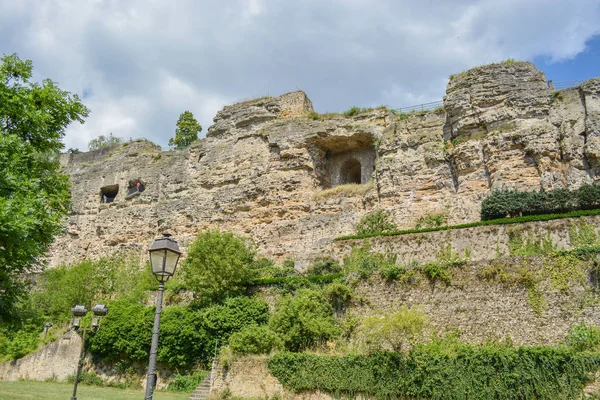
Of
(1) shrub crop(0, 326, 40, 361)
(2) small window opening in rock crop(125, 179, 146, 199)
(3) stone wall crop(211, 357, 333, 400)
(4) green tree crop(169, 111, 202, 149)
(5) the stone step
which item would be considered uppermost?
(4) green tree crop(169, 111, 202, 149)

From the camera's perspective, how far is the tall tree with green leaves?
410 inches

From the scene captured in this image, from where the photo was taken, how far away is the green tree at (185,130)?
43597 millimetres

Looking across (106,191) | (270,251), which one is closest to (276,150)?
A: (270,251)

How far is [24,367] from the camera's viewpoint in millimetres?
22469

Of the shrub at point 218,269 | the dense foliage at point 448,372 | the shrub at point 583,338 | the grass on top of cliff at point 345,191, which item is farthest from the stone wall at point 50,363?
the shrub at point 583,338

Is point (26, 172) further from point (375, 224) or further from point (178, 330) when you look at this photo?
point (375, 224)

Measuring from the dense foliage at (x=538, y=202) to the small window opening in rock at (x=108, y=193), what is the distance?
2531 centimetres

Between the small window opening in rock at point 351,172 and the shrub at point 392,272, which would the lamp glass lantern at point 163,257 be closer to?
the shrub at point 392,272

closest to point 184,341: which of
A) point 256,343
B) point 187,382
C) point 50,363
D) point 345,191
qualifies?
point 187,382

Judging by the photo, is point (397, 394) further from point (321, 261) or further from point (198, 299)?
point (198, 299)

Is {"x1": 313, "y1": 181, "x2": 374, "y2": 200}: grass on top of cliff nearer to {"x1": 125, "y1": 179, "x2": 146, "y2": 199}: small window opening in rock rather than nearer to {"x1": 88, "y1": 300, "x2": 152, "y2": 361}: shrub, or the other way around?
{"x1": 88, "y1": 300, "x2": 152, "y2": 361}: shrub

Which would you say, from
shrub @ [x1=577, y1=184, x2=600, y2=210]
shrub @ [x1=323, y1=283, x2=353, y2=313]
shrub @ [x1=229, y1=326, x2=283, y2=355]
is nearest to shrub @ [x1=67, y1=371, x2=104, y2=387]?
shrub @ [x1=229, y1=326, x2=283, y2=355]

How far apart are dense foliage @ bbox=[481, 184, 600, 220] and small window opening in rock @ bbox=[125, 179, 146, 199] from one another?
22.3 meters

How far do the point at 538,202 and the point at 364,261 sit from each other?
6.78 metres
